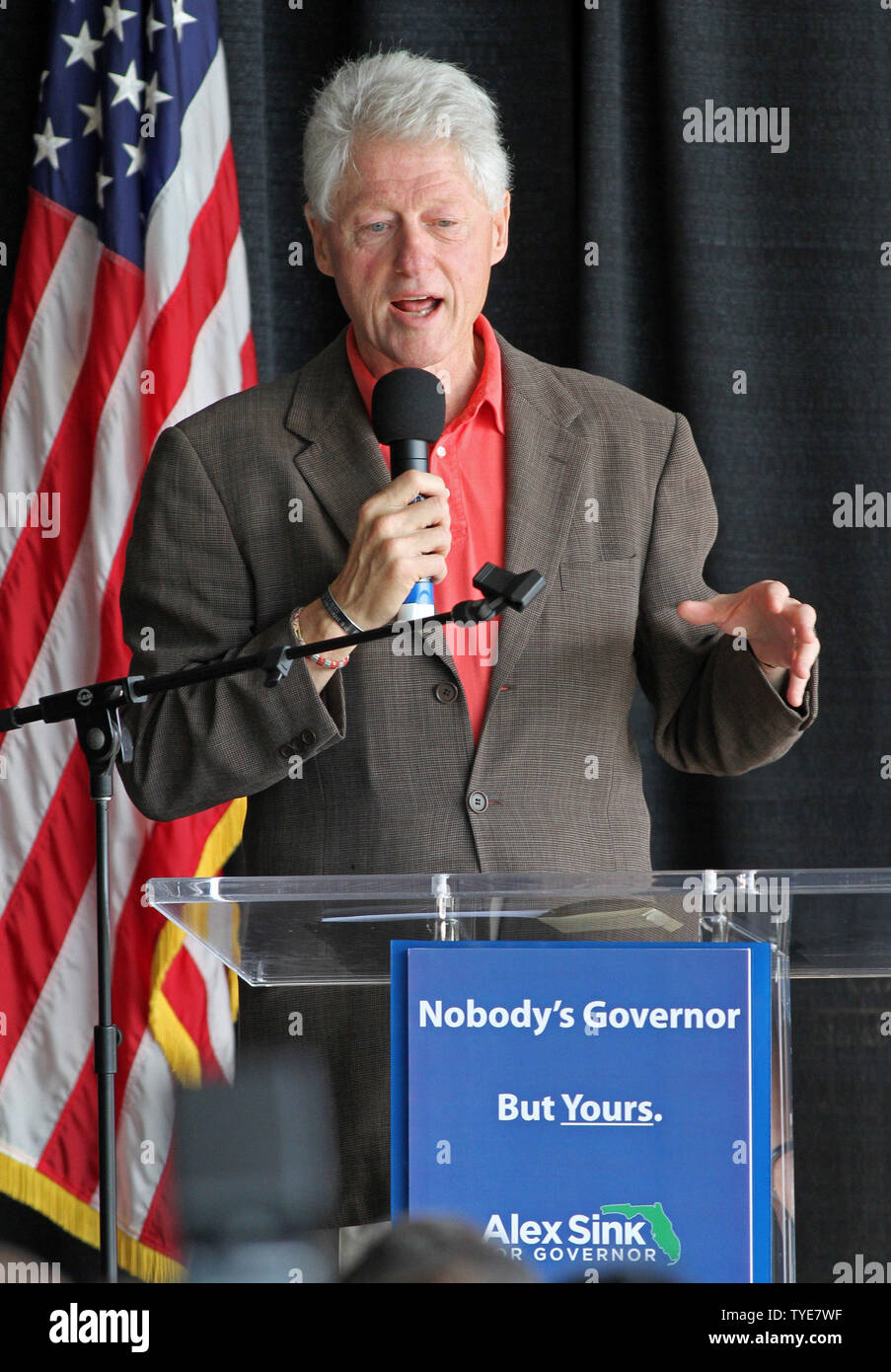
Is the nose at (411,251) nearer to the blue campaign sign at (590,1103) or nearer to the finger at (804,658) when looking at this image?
the finger at (804,658)

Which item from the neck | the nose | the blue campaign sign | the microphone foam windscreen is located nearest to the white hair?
the nose

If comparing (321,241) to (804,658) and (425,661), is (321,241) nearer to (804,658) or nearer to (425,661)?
(425,661)

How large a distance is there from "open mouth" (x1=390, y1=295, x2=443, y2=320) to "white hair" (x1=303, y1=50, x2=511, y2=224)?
16 centimetres

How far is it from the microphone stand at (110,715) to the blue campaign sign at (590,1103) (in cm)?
37

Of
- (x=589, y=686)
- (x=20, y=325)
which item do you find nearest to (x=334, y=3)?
(x=20, y=325)

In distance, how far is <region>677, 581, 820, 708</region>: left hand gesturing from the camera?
1.58 metres

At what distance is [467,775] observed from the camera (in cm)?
187

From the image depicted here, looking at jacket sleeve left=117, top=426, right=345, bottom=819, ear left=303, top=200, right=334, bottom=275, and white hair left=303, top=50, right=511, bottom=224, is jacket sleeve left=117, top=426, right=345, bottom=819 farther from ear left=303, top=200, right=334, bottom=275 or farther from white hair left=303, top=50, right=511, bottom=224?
white hair left=303, top=50, right=511, bottom=224

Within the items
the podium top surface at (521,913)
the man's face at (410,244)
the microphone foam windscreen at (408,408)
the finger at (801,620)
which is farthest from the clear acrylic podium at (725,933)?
the man's face at (410,244)

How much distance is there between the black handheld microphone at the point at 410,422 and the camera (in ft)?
5.55
